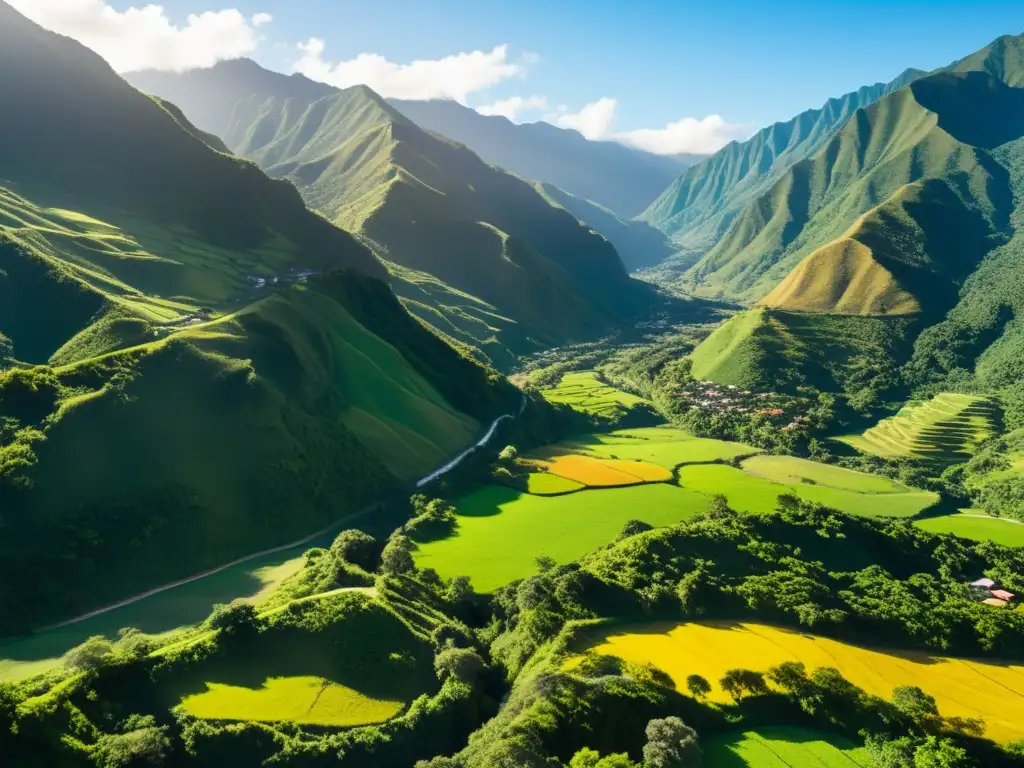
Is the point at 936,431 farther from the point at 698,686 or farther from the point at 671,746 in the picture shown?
the point at 671,746

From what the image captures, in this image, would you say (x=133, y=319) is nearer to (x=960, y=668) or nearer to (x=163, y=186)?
(x=163, y=186)

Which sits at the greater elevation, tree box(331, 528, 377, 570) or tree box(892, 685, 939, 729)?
tree box(331, 528, 377, 570)

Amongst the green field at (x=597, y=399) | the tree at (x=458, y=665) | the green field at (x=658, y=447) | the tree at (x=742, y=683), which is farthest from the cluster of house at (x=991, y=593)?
the green field at (x=597, y=399)

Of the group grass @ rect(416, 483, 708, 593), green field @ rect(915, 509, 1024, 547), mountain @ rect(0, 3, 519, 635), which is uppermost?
mountain @ rect(0, 3, 519, 635)

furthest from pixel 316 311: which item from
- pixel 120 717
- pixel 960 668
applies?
pixel 960 668

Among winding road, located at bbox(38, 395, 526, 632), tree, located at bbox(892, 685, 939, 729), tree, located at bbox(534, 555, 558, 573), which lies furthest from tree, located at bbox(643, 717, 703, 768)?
winding road, located at bbox(38, 395, 526, 632)

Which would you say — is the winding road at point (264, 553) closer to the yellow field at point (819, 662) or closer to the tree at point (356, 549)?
the tree at point (356, 549)

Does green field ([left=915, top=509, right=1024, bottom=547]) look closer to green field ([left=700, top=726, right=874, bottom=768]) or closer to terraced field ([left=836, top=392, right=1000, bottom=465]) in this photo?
terraced field ([left=836, top=392, right=1000, bottom=465])
